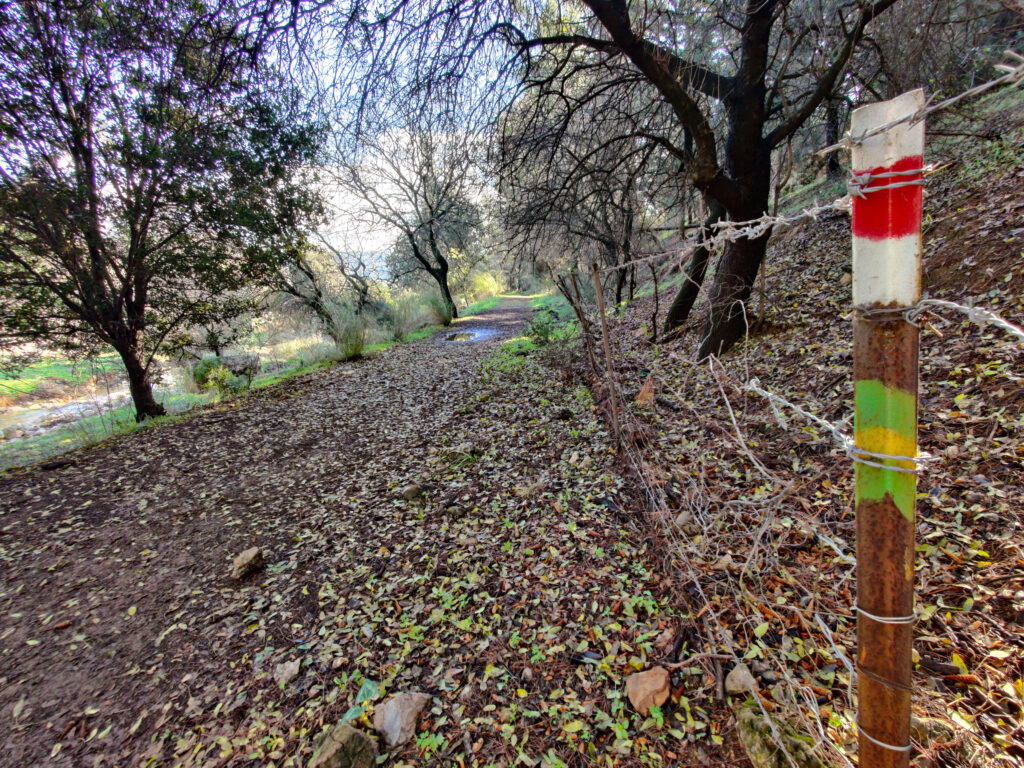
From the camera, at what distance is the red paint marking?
77cm

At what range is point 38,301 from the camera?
191 inches

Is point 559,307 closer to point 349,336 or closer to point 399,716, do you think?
point 349,336

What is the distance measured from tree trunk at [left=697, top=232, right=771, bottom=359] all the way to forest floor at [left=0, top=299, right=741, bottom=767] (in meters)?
1.77

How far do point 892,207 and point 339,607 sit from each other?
2.93 metres

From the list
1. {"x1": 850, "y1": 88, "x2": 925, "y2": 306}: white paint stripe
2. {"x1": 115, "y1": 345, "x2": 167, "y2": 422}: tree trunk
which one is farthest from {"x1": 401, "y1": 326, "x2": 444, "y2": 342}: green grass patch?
{"x1": 850, "y1": 88, "x2": 925, "y2": 306}: white paint stripe

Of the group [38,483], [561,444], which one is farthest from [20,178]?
[561,444]

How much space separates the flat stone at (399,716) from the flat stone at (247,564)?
1493 mm

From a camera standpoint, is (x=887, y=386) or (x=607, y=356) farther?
(x=607, y=356)

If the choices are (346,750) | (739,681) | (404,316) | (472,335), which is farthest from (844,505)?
(404,316)

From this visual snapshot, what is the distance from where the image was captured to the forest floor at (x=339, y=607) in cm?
172

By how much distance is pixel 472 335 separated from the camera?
12695mm

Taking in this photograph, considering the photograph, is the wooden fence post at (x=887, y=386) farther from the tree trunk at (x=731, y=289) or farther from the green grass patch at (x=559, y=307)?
the green grass patch at (x=559, y=307)

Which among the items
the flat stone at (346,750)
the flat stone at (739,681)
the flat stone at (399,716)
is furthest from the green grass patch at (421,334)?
the flat stone at (739,681)

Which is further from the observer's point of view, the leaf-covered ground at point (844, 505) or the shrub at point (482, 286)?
the shrub at point (482, 286)
